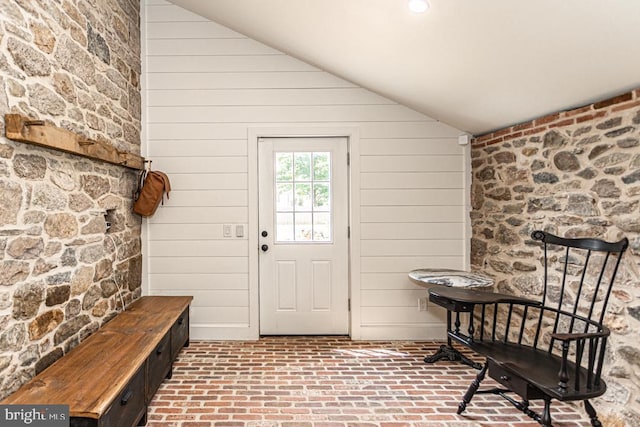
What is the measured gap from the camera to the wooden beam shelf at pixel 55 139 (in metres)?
1.80

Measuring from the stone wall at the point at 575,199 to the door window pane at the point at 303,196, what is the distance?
58.9 inches

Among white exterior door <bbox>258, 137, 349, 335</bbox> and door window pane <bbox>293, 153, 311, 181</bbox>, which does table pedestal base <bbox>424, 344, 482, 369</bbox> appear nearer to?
white exterior door <bbox>258, 137, 349, 335</bbox>

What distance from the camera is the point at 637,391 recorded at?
199 cm

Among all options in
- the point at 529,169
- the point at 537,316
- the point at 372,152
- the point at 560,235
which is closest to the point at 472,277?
the point at 537,316

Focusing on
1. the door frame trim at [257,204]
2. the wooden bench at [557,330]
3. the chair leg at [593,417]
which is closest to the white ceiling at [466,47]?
the door frame trim at [257,204]

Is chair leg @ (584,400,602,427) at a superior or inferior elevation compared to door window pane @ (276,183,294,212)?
inferior

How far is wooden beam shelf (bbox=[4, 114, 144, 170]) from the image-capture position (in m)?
1.80

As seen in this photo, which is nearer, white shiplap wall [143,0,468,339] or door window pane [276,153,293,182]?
white shiplap wall [143,0,468,339]

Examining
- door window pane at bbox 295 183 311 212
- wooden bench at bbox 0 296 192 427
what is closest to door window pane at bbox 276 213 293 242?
door window pane at bbox 295 183 311 212

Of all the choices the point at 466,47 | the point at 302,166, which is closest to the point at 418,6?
the point at 466,47

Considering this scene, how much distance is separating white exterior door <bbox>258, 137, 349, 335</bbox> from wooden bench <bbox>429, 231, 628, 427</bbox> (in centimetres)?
115

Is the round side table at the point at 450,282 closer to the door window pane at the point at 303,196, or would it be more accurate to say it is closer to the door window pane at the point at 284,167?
the door window pane at the point at 303,196

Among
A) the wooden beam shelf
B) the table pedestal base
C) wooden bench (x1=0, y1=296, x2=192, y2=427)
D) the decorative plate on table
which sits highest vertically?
the wooden beam shelf

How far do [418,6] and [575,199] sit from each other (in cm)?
162
